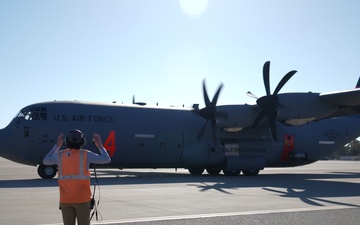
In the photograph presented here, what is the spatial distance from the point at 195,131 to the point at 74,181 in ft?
68.9

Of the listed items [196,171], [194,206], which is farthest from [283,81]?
[194,206]

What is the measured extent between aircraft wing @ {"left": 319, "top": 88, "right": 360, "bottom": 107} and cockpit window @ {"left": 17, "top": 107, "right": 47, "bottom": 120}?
597 inches

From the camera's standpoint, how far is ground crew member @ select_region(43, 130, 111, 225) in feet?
20.8

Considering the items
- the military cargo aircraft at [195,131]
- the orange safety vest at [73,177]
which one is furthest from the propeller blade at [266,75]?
the orange safety vest at [73,177]

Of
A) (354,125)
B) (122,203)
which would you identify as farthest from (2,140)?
(354,125)

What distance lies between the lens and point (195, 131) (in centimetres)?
2727

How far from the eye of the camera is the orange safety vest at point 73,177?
636 cm

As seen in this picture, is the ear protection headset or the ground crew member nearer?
the ground crew member

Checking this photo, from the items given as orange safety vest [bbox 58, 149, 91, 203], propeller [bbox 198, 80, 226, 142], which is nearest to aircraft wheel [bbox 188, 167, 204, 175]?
propeller [bbox 198, 80, 226, 142]

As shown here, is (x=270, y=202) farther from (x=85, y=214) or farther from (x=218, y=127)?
(x=218, y=127)

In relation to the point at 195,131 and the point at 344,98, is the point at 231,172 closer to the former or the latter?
the point at 195,131

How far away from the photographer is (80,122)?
23.8 m

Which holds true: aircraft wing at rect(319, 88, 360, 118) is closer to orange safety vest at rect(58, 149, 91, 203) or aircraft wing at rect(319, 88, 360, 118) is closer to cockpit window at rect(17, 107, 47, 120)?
cockpit window at rect(17, 107, 47, 120)

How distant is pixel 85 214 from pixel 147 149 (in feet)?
63.0
